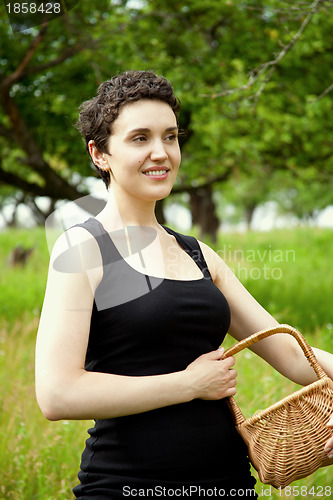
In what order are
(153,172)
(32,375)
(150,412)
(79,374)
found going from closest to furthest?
(79,374)
(150,412)
(153,172)
(32,375)

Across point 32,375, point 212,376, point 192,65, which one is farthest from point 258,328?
point 192,65

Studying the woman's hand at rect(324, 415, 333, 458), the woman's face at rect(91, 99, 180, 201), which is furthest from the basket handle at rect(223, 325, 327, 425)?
the woman's face at rect(91, 99, 180, 201)

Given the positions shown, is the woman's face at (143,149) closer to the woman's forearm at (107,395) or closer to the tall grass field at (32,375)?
the woman's forearm at (107,395)

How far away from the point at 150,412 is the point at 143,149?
0.84 metres

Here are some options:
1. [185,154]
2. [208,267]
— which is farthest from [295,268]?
[208,267]

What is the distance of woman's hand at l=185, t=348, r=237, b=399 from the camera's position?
1.68 meters

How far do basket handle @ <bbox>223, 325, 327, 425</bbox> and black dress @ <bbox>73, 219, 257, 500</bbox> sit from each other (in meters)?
0.10

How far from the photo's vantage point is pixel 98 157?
191cm

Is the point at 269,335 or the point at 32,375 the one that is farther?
the point at 32,375

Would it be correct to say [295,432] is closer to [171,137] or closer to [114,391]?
[114,391]

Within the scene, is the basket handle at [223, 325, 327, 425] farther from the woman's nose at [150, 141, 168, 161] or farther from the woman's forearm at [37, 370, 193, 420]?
the woman's nose at [150, 141, 168, 161]

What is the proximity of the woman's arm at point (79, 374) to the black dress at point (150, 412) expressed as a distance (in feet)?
0.18

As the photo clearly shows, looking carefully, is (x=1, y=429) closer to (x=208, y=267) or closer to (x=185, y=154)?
(x=208, y=267)

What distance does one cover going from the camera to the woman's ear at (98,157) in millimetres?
1883
